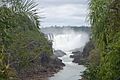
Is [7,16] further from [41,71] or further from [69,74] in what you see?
[41,71]

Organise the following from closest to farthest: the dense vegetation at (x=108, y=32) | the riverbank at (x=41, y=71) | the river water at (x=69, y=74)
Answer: the dense vegetation at (x=108, y=32) < the river water at (x=69, y=74) < the riverbank at (x=41, y=71)

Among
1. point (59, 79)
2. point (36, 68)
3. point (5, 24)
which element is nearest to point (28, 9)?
point (5, 24)

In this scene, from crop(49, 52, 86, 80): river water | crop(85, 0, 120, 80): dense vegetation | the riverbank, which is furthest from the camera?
the riverbank

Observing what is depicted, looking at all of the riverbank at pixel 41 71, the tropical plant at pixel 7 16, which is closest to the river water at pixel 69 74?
the riverbank at pixel 41 71

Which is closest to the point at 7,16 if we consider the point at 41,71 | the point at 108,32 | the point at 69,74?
the point at 108,32

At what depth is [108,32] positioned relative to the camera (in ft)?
34.9

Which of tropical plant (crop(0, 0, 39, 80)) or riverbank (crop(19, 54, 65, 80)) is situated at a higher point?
tropical plant (crop(0, 0, 39, 80))

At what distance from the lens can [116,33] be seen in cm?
1004

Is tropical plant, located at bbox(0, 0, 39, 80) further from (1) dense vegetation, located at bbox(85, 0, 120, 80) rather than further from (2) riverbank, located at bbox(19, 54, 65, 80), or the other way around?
(2) riverbank, located at bbox(19, 54, 65, 80)

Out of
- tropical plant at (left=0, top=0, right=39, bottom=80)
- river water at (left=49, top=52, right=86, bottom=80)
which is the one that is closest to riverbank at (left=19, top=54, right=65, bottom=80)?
river water at (left=49, top=52, right=86, bottom=80)

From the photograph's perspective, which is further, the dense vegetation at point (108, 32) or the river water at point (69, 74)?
the river water at point (69, 74)

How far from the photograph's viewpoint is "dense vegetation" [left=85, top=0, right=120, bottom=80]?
30.4 feet

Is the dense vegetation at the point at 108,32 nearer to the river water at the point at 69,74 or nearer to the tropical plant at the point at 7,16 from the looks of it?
the tropical plant at the point at 7,16

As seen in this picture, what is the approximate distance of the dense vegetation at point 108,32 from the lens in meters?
9.27
